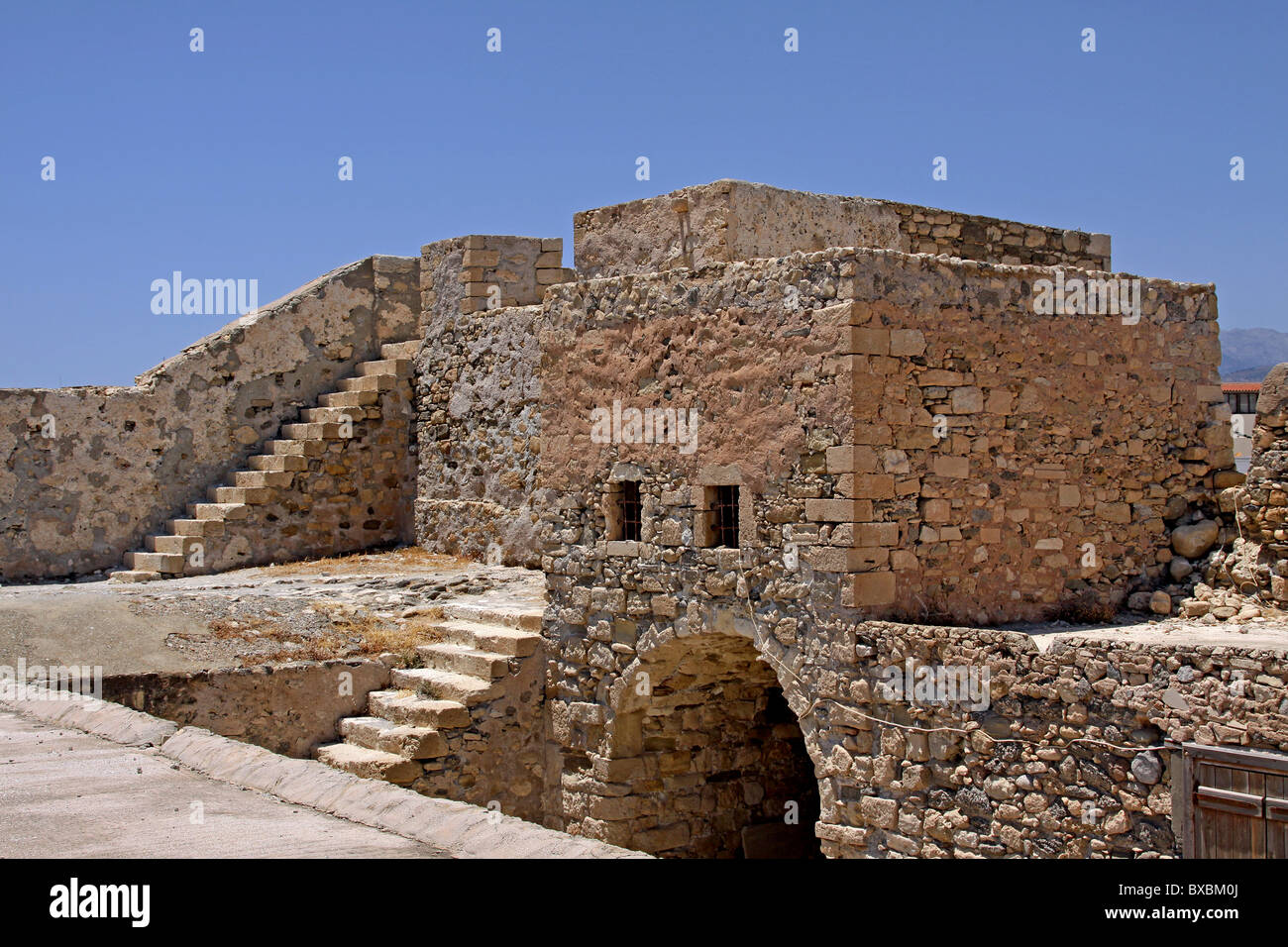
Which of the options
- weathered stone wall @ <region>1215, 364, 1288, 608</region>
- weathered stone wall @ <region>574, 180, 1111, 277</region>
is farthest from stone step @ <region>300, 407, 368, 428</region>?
weathered stone wall @ <region>1215, 364, 1288, 608</region>

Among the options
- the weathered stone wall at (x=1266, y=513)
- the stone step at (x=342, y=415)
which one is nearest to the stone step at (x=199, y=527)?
the stone step at (x=342, y=415)

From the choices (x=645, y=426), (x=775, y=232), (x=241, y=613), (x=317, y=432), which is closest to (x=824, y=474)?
(x=645, y=426)

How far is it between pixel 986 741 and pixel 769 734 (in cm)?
352

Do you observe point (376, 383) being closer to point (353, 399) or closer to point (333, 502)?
point (353, 399)

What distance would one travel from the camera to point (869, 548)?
804cm

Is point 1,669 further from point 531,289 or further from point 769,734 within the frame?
point 531,289

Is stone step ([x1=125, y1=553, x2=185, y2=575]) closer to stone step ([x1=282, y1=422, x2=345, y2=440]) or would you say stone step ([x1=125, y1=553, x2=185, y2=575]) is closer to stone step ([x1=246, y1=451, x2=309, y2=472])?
stone step ([x1=246, y1=451, x2=309, y2=472])

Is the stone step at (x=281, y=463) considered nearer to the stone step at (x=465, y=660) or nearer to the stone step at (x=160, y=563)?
the stone step at (x=160, y=563)

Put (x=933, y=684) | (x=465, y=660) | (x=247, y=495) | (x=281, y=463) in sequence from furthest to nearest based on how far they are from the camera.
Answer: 1. (x=281, y=463)
2. (x=247, y=495)
3. (x=465, y=660)
4. (x=933, y=684)

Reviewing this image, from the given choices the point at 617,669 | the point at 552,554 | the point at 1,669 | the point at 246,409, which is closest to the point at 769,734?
the point at 617,669

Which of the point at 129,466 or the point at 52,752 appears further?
the point at 129,466

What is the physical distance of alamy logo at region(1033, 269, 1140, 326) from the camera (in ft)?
28.8
